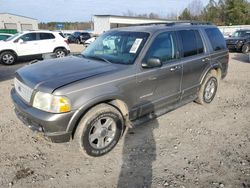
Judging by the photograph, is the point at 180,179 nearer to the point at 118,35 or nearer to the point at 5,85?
the point at 118,35

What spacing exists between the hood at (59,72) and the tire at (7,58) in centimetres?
865

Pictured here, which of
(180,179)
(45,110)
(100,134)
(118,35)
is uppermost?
(118,35)

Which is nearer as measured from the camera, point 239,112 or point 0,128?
point 0,128

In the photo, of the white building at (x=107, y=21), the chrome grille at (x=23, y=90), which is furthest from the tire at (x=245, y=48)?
the white building at (x=107, y=21)

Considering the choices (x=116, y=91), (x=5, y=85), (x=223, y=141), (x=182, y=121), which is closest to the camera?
(x=116, y=91)

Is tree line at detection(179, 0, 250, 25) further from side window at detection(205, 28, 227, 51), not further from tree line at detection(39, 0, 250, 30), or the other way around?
side window at detection(205, 28, 227, 51)

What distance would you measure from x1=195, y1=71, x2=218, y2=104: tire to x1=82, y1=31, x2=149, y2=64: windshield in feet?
7.11

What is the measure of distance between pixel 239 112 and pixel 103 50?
11.4ft

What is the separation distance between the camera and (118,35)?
4.52 meters

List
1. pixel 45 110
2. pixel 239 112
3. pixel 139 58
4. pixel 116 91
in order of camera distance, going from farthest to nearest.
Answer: pixel 239 112 → pixel 139 58 → pixel 116 91 → pixel 45 110

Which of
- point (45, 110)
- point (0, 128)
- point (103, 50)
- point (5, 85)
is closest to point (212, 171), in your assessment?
point (45, 110)

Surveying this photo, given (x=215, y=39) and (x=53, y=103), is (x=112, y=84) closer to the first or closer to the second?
(x=53, y=103)

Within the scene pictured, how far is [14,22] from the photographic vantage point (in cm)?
4762

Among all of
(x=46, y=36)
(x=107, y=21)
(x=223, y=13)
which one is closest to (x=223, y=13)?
(x=223, y=13)
